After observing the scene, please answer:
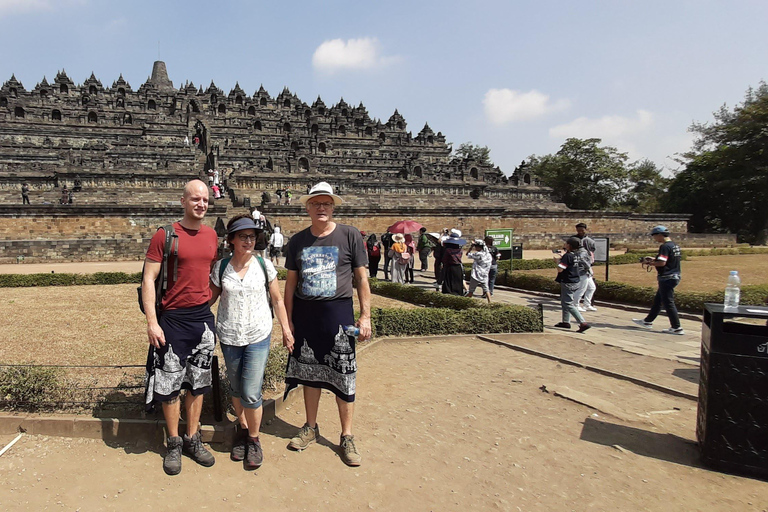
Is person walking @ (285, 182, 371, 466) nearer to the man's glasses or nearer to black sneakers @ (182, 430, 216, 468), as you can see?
the man's glasses

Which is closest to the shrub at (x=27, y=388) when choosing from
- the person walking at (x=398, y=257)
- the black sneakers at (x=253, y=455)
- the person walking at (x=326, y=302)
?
the black sneakers at (x=253, y=455)

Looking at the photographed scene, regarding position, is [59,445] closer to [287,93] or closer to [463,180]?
[463,180]

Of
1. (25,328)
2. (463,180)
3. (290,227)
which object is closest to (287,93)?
(463,180)

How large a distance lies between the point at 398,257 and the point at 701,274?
10318mm

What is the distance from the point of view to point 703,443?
3555mm

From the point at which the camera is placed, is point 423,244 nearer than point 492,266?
No

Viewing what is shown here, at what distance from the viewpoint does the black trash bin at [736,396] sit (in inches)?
132

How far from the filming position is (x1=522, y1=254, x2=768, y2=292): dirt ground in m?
13.3

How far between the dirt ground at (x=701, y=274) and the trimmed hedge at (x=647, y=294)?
57.6 inches

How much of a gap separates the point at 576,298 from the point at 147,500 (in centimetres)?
722

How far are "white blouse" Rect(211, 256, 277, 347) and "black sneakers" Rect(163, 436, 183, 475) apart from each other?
787 mm

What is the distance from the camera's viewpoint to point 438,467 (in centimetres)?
355

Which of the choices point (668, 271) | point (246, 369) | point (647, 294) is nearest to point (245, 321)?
point (246, 369)

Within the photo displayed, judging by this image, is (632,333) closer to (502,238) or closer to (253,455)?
(502,238)
